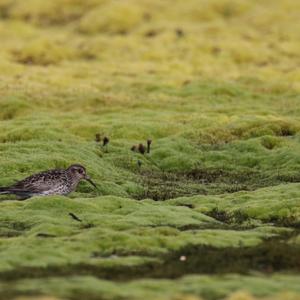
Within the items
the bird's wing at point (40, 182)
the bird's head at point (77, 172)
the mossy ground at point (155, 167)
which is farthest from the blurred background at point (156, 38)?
the bird's wing at point (40, 182)

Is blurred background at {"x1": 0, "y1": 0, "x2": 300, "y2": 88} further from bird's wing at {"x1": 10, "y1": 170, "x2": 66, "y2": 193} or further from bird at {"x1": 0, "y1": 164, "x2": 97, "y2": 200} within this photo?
bird's wing at {"x1": 10, "y1": 170, "x2": 66, "y2": 193}

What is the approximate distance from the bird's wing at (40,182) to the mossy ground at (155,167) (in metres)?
0.64

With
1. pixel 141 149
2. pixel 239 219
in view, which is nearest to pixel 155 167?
pixel 141 149

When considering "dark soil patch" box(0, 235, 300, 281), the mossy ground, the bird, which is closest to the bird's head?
the bird

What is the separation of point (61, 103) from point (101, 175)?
81.2ft

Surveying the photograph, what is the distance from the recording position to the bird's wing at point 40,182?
84.5 ft

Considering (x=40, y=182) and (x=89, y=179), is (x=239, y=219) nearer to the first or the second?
(x=89, y=179)

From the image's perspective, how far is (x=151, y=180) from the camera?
3234cm

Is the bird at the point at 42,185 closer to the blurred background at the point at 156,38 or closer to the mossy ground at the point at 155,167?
the mossy ground at the point at 155,167

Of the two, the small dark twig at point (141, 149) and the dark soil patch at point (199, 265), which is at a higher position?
the dark soil patch at point (199, 265)

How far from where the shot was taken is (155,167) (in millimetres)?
35969

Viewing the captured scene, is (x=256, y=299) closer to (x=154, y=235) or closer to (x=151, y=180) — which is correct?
(x=154, y=235)

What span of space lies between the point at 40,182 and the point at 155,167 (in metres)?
10.7

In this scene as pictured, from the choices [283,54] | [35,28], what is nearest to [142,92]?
[283,54]
